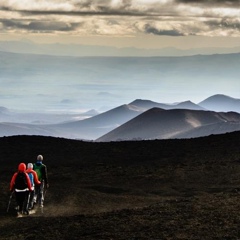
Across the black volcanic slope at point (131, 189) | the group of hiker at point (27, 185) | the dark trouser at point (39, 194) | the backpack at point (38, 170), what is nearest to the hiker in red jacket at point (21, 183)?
the group of hiker at point (27, 185)

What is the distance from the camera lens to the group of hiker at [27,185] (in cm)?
2495

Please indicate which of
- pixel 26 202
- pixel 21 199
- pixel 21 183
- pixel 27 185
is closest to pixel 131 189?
pixel 26 202

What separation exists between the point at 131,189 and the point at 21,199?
10.1 m

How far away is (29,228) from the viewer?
2162 cm

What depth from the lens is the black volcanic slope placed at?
68.7ft

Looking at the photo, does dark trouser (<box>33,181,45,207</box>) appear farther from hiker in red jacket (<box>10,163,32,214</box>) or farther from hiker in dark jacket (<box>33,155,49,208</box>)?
hiker in red jacket (<box>10,163,32,214</box>)

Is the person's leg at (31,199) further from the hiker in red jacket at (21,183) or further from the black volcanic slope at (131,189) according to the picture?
the hiker in red jacket at (21,183)

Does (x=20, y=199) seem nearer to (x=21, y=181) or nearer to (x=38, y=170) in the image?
(x=21, y=181)

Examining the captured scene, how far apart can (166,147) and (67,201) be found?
2251 centimetres

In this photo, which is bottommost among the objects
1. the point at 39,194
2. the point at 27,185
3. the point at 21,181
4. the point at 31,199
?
the point at 31,199

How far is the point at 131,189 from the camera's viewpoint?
34562 millimetres

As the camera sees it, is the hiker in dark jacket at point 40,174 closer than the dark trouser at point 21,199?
No

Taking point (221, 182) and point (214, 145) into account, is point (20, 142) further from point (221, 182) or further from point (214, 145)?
point (221, 182)

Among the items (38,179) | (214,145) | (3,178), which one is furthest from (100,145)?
(38,179)
